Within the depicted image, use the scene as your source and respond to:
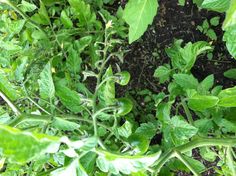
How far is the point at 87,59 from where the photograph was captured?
1730 mm

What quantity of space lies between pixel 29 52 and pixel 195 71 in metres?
0.65

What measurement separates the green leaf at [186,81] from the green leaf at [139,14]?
18 cm

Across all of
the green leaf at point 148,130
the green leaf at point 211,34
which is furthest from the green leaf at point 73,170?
the green leaf at point 211,34

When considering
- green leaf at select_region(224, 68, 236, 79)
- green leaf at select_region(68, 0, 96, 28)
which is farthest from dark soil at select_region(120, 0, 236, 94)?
green leaf at select_region(68, 0, 96, 28)

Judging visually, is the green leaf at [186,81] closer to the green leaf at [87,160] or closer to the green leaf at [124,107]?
the green leaf at [124,107]

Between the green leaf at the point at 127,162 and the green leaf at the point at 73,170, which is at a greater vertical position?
the green leaf at the point at 127,162

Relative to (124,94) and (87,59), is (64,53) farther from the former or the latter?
(124,94)

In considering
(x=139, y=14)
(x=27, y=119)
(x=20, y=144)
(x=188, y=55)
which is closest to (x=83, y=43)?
(x=139, y=14)

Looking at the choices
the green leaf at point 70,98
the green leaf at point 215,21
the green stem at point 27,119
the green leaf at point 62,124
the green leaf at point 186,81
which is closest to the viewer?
the green stem at point 27,119

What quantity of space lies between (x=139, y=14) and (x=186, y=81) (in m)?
0.25

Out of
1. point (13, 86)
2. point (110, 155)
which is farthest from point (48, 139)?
point (13, 86)

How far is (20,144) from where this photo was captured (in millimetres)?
570

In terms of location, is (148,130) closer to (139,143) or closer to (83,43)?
(139,143)

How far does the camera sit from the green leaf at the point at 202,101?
105 cm
